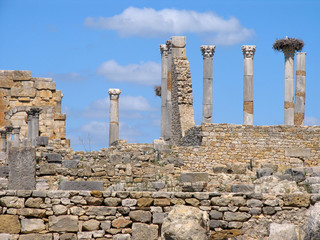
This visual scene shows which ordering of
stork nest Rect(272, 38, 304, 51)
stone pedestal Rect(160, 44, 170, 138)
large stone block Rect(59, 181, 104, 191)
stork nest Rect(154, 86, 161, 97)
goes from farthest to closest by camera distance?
stork nest Rect(154, 86, 161, 97)
stork nest Rect(272, 38, 304, 51)
stone pedestal Rect(160, 44, 170, 138)
large stone block Rect(59, 181, 104, 191)

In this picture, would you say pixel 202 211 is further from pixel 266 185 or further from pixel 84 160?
pixel 84 160

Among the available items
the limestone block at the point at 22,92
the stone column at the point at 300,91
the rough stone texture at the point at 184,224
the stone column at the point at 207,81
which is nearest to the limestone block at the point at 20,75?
the limestone block at the point at 22,92

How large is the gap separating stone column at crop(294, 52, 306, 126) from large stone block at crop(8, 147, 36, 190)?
67.0 feet

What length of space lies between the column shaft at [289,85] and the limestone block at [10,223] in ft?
70.6

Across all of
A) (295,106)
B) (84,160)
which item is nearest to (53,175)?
(84,160)

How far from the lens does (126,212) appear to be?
1336cm

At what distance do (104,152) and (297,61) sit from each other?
13414 millimetres

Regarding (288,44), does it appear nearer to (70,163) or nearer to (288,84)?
(288,84)

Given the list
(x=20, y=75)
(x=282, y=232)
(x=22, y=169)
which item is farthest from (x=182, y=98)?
(x=282, y=232)

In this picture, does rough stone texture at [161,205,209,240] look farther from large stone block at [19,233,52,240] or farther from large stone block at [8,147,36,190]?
large stone block at [8,147,36,190]

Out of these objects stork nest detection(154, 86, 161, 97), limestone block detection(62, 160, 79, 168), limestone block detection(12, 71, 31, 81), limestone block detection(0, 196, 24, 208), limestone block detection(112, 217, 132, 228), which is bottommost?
limestone block detection(112, 217, 132, 228)

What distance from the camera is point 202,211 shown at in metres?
13.0

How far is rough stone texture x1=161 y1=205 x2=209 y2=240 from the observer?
12227mm

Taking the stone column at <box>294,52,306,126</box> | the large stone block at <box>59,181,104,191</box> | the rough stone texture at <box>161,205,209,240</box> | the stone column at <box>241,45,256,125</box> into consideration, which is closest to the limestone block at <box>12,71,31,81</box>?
the stone column at <box>241,45,256,125</box>
